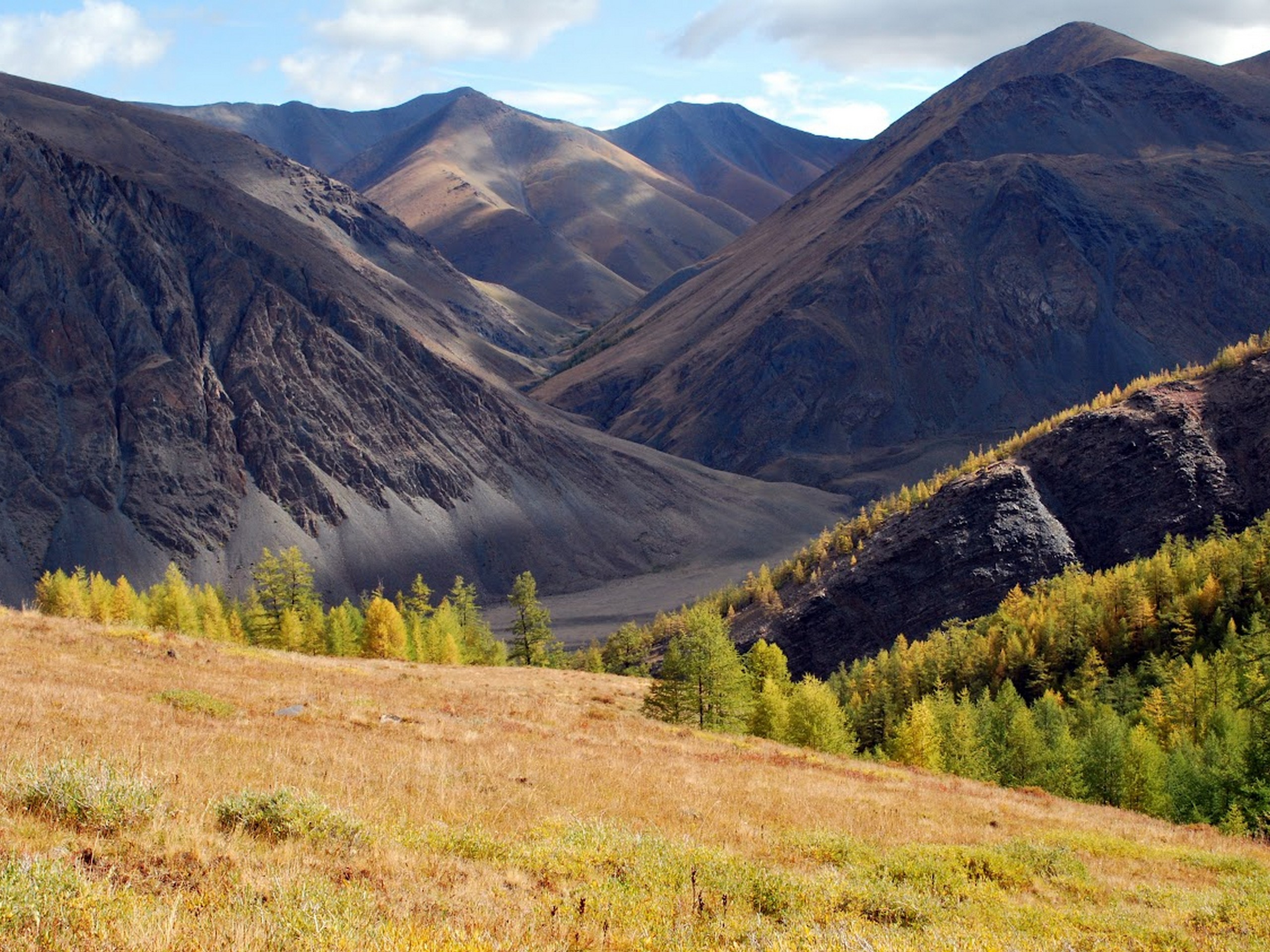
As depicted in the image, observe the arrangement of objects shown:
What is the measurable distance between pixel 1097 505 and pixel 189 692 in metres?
88.1

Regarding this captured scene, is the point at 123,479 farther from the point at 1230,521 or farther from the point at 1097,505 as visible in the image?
the point at 1230,521

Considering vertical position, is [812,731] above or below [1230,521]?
below

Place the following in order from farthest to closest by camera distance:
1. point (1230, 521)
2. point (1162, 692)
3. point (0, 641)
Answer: point (1230, 521) < point (1162, 692) < point (0, 641)

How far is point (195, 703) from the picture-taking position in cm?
1928

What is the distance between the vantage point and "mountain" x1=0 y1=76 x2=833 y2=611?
11925 centimetres

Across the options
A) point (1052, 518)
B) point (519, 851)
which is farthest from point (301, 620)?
point (519, 851)

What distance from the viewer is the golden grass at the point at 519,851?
867 centimetres

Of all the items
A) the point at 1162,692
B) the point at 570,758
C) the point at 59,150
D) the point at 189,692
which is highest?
the point at 59,150

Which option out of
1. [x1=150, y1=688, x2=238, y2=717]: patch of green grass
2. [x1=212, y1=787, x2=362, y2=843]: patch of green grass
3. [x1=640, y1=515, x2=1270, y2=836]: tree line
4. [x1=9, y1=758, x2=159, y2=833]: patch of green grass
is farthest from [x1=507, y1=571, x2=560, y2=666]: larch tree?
[x1=9, y1=758, x2=159, y2=833]: patch of green grass

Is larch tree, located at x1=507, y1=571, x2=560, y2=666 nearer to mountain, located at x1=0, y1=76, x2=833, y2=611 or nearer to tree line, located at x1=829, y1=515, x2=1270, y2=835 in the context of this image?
tree line, located at x1=829, y1=515, x2=1270, y2=835

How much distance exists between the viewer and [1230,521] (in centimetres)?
8650

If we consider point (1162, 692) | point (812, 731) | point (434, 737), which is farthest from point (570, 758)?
point (1162, 692)

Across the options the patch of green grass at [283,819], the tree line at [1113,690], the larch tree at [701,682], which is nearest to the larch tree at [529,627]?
the tree line at [1113,690]

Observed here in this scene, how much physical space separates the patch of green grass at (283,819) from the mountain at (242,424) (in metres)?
110
